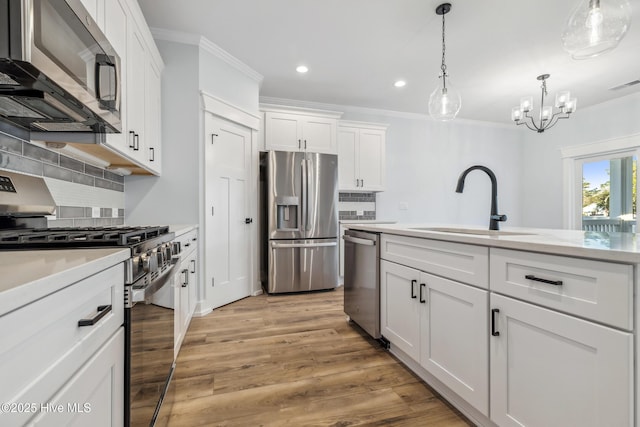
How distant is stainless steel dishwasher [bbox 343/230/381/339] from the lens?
7.04 feet

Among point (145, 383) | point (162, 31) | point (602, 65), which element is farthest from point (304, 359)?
point (602, 65)

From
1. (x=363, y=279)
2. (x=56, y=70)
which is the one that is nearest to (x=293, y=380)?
(x=363, y=279)

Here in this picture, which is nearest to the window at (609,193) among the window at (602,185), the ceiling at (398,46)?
the window at (602,185)

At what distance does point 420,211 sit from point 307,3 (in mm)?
3768

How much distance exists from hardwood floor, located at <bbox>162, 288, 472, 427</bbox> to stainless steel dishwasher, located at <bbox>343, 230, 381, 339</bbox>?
164 millimetres

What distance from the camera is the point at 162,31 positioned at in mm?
2723

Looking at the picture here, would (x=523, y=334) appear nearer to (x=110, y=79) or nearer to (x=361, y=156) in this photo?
(x=110, y=79)

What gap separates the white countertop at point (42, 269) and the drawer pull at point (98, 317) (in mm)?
100

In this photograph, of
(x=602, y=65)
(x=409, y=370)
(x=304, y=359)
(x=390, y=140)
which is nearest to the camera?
(x=409, y=370)

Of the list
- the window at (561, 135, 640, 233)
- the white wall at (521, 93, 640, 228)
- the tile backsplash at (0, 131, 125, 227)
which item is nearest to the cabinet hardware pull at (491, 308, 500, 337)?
the tile backsplash at (0, 131, 125, 227)

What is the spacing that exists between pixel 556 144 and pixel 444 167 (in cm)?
196

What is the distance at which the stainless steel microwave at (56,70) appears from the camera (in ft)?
2.73

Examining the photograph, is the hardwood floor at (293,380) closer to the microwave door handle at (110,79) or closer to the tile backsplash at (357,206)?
the microwave door handle at (110,79)

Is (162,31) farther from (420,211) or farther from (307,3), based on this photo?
(420,211)
